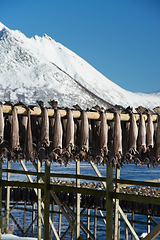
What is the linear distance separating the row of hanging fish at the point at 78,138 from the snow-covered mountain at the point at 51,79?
112 metres

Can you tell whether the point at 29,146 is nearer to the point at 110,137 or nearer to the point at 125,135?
the point at 110,137

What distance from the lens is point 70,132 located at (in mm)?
3328

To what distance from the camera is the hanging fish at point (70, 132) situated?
10.9 ft

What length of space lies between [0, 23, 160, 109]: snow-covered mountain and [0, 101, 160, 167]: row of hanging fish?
369 feet

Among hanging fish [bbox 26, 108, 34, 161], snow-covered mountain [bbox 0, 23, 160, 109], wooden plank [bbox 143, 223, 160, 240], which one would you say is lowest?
wooden plank [bbox 143, 223, 160, 240]

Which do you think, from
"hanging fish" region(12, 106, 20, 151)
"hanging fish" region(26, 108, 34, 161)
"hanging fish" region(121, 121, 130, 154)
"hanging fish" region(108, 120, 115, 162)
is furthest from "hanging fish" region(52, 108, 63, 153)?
"hanging fish" region(121, 121, 130, 154)

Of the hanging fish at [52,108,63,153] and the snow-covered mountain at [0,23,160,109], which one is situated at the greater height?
the snow-covered mountain at [0,23,160,109]

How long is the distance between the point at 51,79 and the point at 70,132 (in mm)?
131664

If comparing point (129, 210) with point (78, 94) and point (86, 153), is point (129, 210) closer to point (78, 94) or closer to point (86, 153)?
point (86, 153)

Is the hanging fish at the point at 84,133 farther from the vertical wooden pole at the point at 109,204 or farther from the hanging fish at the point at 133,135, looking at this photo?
the vertical wooden pole at the point at 109,204

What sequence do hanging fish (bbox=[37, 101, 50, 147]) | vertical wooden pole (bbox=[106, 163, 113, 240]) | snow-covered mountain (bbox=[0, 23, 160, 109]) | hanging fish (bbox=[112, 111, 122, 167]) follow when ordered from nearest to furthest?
hanging fish (bbox=[37, 101, 50, 147]) < hanging fish (bbox=[112, 111, 122, 167]) < vertical wooden pole (bbox=[106, 163, 113, 240]) < snow-covered mountain (bbox=[0, 23, 160, 109])

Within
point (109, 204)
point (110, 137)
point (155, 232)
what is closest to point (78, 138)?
point (110, 137)

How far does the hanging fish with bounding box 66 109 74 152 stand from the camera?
10.9ft

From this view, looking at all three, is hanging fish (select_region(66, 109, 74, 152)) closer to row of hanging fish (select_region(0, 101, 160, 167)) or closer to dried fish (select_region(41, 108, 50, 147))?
row of hanging fish (select_region(0, 101, 160, 167))
